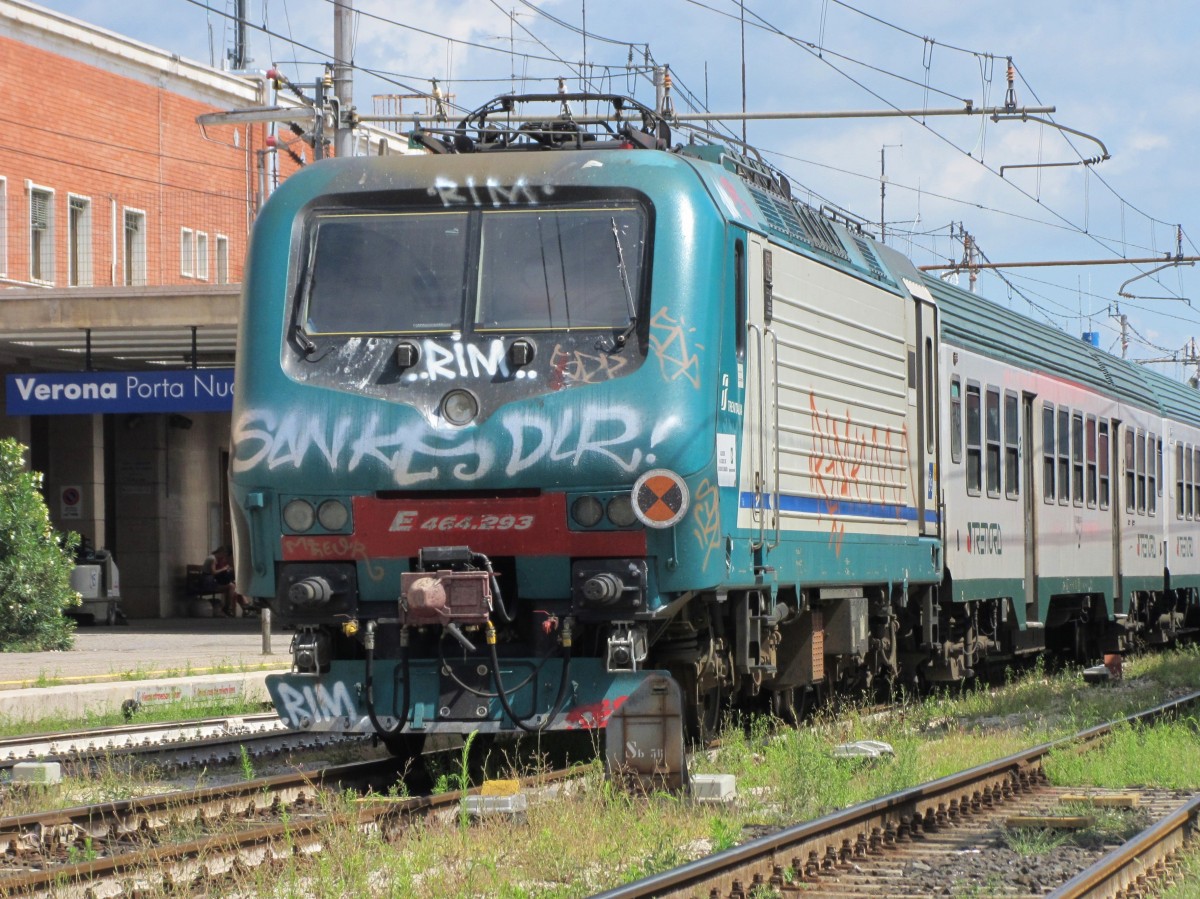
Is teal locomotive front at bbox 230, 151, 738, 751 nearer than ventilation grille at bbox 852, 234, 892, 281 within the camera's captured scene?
Yes

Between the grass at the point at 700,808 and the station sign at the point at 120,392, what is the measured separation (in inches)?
487

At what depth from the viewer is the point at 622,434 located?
1020cm

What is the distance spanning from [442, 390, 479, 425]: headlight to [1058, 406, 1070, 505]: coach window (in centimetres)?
1073

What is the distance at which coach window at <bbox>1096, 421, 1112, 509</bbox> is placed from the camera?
2144 cm

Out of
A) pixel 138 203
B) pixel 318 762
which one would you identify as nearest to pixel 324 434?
pixel 318 762

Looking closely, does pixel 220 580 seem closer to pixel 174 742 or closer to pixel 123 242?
pixel 123 242

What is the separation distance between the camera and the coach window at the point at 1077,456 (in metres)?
20.2

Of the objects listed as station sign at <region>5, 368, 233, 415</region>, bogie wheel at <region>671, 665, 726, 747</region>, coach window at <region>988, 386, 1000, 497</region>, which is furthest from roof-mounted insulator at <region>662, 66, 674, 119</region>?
bogie wheel at <region>671, 665, 726, 747</region>

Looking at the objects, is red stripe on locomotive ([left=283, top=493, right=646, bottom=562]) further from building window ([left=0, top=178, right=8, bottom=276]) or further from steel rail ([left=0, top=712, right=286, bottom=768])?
building window ([left=0, top=178, right=8, bottom=276])

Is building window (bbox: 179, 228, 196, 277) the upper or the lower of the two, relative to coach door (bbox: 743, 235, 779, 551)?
upper

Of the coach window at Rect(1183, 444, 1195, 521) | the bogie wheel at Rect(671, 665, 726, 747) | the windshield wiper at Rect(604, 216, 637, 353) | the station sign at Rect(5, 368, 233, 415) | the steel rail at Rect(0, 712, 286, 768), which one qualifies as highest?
the station sign at Rect(5, 368, 233, 415)

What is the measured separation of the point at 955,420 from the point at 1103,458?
6.00m

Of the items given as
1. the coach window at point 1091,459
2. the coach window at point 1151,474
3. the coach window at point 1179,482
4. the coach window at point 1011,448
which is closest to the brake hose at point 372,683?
the coach window at point 1011,448

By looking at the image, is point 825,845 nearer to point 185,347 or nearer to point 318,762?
point 318,762
